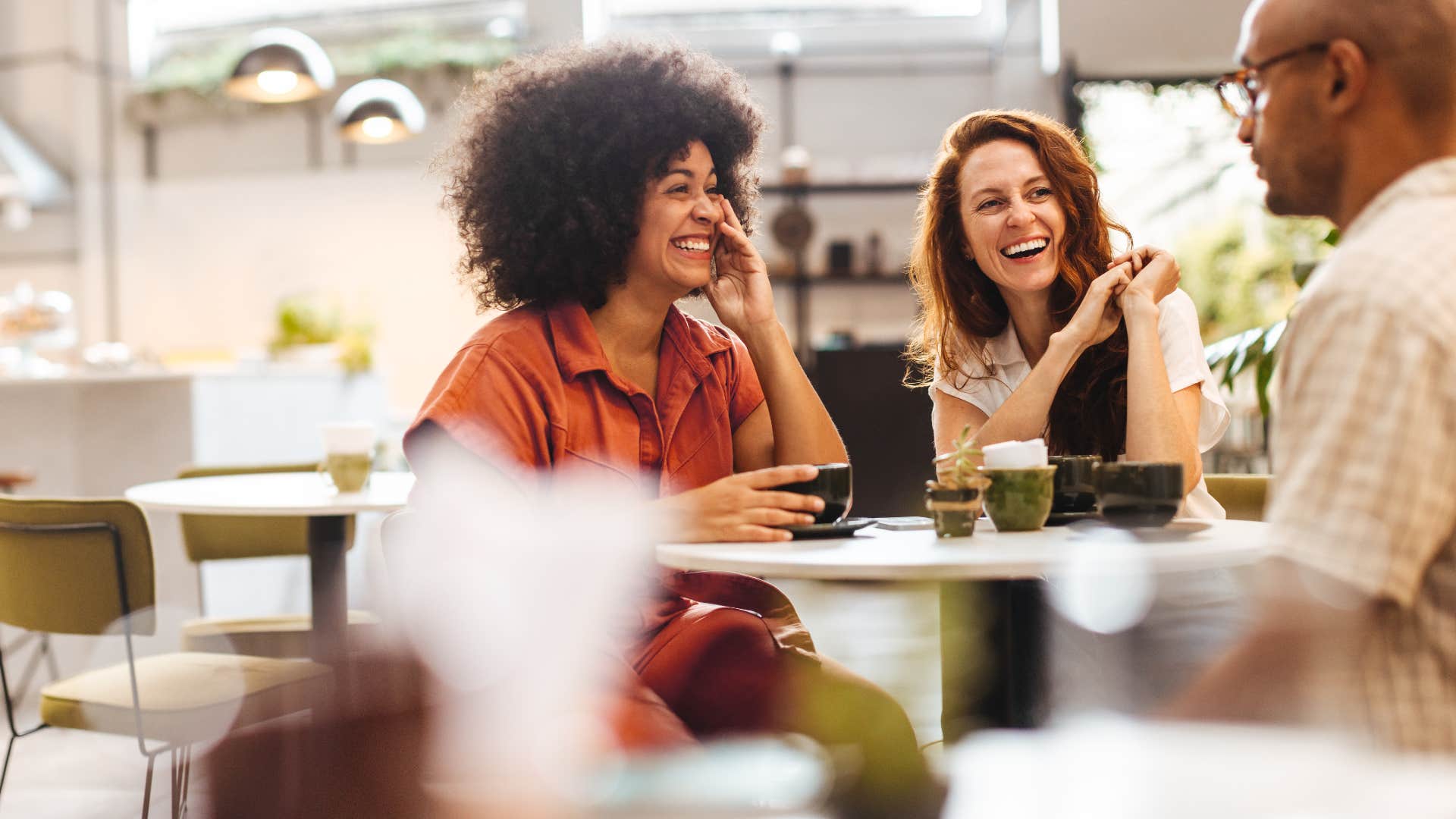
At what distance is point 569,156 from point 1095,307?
858 mm

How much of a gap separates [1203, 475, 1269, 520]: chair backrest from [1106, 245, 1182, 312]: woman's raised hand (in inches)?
20.4

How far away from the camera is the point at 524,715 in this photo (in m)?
1.37

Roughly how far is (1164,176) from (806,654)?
21.3ft

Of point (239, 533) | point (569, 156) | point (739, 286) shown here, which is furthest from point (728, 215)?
point (239, 533)

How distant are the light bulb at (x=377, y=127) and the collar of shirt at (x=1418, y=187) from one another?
4.90 metres

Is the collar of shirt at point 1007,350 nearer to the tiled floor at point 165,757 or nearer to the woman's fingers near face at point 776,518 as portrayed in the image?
the tiled floor at point 165,757

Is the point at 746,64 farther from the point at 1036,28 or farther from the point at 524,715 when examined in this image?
the point at 524,715

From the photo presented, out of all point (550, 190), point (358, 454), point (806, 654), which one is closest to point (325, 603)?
point (358, 454)

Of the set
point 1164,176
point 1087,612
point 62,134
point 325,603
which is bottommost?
point 325,603

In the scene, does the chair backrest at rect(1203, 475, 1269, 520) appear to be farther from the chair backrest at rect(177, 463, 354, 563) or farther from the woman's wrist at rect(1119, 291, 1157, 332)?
the chair backrest at rect(177, 463, 354, 563)

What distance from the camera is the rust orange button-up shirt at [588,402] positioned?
1505 millimetres

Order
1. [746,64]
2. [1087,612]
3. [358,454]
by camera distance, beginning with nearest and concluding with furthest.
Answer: [1087,612], [358,454], [746,64]

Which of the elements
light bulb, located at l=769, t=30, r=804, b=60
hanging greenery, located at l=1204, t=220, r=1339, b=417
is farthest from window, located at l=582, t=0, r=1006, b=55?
hanging greenery, located at l=1204, t=220, r=1339, b=417

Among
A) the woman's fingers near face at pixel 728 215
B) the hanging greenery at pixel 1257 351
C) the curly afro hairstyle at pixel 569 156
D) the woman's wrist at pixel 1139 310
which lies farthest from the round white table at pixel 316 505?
the hanging greenery at pixel 1257 351
